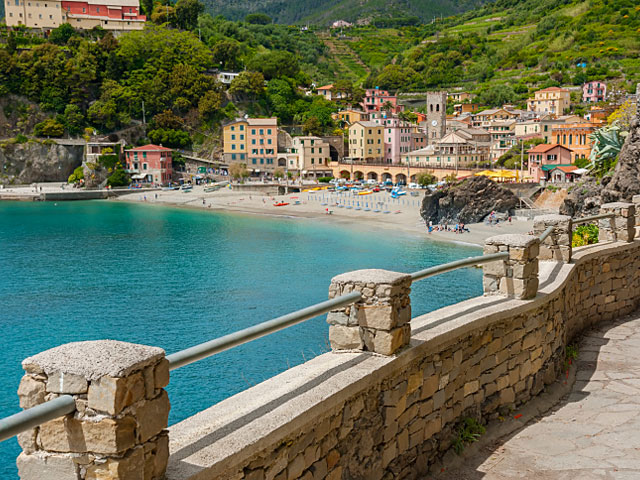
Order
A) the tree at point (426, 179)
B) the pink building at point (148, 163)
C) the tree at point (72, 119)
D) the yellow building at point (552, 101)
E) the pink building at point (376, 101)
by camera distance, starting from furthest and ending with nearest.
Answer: the pink building at point (376, 101) → the yellow building at point (552, 101) → the tree at point (72, 119) → the pink building at point (148, 163) → the tree at point (426, 179)

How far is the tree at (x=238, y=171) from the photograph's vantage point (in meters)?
106

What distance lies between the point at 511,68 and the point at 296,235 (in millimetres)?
109411

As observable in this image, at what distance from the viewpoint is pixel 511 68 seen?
150500mm

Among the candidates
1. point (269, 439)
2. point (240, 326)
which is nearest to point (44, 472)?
point (269, 439)

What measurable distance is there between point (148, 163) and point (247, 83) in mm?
27256

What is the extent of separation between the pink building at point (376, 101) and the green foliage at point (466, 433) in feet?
430

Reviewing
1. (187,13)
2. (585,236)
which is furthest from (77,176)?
(585,236)

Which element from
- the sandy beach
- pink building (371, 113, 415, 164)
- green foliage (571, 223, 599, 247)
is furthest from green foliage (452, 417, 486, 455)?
pink building (371, 113, 415, 164)

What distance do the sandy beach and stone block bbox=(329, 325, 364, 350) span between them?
46.7 meters

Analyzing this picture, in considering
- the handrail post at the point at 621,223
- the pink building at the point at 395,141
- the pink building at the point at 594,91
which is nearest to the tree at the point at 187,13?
the pink building at the point at 395,141

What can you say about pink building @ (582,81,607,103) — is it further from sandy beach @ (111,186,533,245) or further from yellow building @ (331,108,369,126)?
sandy beach @ (111,186,533,245)

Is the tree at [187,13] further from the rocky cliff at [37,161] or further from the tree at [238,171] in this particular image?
the tree at [238,171]

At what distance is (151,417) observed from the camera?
11.4 ft

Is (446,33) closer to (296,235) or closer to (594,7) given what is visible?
(594,7)
